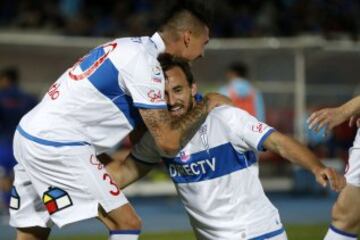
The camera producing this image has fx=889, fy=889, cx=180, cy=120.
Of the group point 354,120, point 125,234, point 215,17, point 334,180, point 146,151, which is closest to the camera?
point 334,180

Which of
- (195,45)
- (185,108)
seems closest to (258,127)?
(185,108)

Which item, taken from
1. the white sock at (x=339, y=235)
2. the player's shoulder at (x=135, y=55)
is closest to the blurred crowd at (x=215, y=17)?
the white sock at (x=339, y=235)

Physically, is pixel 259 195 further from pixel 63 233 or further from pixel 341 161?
pixel 341 161

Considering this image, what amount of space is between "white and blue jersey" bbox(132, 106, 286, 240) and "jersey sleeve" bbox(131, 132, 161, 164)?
0.33m

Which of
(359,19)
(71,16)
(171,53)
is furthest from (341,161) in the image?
(171,53)

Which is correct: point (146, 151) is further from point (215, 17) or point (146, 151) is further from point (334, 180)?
point (215, 17)

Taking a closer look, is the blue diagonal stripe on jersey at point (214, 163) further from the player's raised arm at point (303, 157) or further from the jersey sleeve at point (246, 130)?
the player's raised arm at point (303, 157)

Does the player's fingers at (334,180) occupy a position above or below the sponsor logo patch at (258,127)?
below

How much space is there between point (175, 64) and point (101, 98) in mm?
493

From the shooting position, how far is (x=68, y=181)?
5395mm

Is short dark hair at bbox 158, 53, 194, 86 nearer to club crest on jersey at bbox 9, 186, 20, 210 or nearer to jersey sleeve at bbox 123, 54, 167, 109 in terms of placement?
jersey sleeve at bbox 123, 54, 167, 109

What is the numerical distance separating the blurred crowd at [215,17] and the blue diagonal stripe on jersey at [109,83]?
1195 cm

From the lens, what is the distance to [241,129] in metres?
5.04

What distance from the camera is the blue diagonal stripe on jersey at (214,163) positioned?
202 inches
